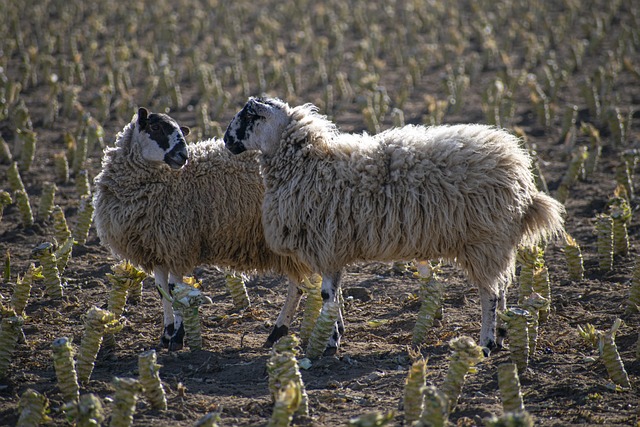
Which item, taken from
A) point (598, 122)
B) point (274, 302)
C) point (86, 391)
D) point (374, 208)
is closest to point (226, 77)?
point (598, 122)

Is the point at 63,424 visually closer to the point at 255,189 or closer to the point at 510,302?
the point at 255,189

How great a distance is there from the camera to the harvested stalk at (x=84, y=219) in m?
A: 9.27

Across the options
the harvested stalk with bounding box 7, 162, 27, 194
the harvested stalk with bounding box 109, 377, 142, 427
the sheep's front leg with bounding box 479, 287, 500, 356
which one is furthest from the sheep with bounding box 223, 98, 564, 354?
the harvested stalk with bounding box 7, 162, 27, 194

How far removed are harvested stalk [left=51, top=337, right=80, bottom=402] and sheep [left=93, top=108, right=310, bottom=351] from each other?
66.3 inches

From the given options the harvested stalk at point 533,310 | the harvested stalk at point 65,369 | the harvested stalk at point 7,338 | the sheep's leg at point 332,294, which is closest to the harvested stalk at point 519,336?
the harvested stalk at point 533,310

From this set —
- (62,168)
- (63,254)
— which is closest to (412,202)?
(63,254)

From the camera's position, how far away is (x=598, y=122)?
14.9 meters

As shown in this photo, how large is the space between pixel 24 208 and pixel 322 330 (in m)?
5.39

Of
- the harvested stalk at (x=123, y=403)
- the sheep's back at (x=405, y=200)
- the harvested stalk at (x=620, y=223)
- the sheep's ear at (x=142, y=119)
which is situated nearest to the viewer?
the harvested stalk at (x=123, y=403)

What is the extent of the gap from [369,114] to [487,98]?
3.01 meters

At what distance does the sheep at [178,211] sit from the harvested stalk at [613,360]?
287cm

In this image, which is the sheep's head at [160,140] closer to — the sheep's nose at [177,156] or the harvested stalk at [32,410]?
the sheep's nose at [177,156]

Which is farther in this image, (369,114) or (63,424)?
(369,114)

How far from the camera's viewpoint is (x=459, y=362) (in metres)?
5.29
